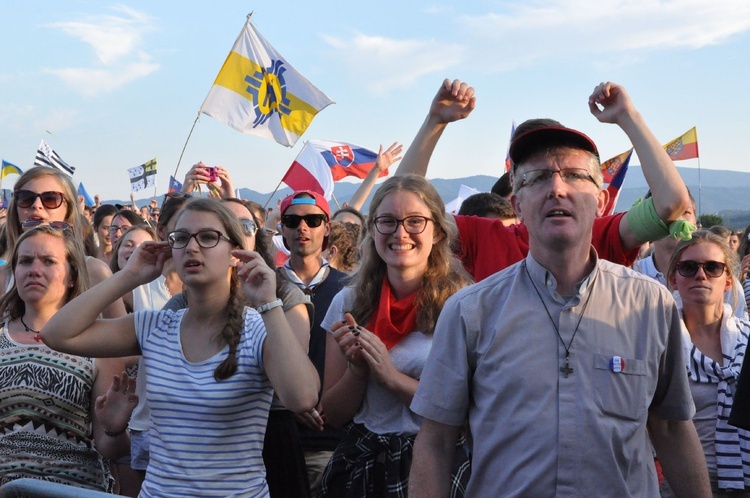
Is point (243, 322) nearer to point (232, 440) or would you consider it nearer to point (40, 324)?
point (232, 440)

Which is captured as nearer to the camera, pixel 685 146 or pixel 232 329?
pixel 232 329

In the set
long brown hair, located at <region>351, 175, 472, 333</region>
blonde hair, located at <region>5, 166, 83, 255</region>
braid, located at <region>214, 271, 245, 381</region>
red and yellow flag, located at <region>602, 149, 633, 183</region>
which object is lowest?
braid, located at <region>214, 271, 245, 381</region>

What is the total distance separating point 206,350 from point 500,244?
1.49 metres

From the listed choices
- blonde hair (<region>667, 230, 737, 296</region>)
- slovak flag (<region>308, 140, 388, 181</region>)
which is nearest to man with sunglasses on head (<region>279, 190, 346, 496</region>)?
blonde hair (<region>667, 230, 737, 296</region>)

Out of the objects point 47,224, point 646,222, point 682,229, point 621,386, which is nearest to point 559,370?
point 621,386

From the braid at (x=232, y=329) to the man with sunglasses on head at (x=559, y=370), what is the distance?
3.42 ft

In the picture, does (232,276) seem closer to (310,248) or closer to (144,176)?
(310,248)

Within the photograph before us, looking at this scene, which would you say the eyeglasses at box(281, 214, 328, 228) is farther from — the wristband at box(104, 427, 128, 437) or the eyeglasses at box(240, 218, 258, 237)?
the wristband at box(104, 427, 128, 437)

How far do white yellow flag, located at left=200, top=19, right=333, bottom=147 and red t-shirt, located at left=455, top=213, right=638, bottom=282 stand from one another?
5.73 metres

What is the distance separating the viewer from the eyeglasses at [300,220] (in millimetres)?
5472

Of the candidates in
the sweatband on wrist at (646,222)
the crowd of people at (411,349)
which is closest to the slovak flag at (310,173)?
the crowd of people at (411,349)

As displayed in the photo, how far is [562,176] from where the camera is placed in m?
2.47

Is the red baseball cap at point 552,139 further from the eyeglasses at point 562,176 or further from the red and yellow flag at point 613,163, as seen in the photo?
the red and yellow flag at point 613,163

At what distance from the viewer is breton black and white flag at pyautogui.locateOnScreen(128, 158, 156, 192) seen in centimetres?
2669
